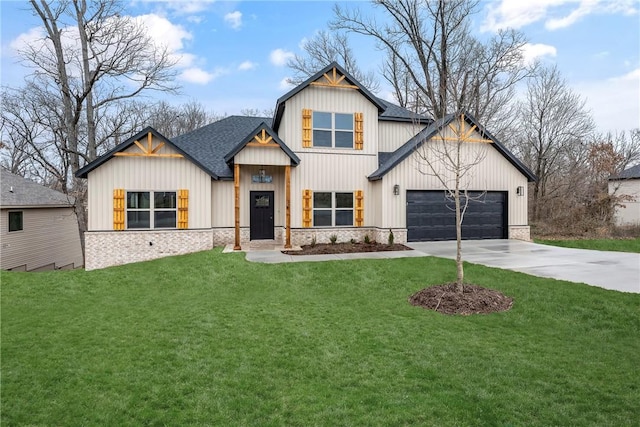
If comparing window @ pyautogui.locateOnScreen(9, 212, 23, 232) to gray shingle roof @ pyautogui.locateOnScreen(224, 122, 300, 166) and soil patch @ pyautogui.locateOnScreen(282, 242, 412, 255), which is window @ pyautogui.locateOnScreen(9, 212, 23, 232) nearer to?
gray shingle roof @ pyautogui.locateOnScreen(224, 122, 300, 166)

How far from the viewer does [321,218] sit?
46.3 ft

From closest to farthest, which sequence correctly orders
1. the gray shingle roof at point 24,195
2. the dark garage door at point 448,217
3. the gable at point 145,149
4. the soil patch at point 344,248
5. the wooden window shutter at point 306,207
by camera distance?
1. the soil patch at point 344,248
2. the gable at point 145,149
3. the wooden window shutter at point 306,207
4. the dark garage door at point 448,217
5. the gray shingle roof at point 24,195

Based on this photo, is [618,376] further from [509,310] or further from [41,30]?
[41,30]

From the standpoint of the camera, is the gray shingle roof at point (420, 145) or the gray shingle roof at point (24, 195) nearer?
the gray shingle roof at point (420, 145)

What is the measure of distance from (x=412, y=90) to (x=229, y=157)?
61.8 feet

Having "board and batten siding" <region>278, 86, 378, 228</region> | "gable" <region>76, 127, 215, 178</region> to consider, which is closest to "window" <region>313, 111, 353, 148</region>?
"board and batten siding" <region>278, 86, 378, 228</region>

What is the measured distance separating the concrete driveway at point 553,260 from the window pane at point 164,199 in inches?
359

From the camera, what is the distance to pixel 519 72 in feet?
73.3

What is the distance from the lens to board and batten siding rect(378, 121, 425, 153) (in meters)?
16.2

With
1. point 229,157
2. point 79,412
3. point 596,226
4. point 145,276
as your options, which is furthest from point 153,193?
point 596,226

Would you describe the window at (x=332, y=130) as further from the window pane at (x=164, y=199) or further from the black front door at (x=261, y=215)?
the window pane at (x=164, y=199)

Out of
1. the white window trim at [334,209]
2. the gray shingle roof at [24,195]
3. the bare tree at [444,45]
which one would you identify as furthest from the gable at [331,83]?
the gray shingle roof at [24,195]

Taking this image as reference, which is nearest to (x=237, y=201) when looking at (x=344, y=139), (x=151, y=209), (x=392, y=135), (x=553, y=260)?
(x=151, y=209)

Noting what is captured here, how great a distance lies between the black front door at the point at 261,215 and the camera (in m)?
14.1
